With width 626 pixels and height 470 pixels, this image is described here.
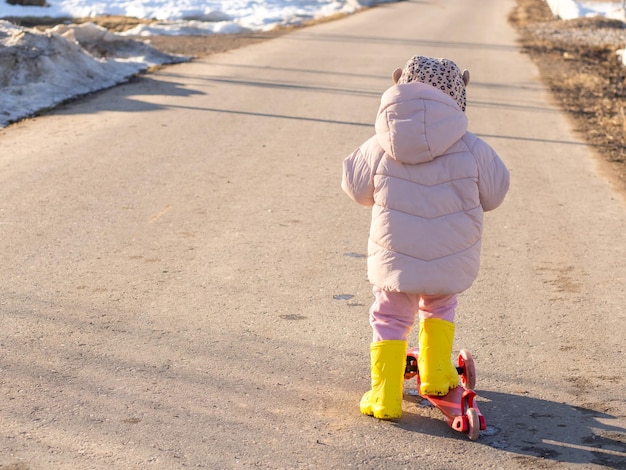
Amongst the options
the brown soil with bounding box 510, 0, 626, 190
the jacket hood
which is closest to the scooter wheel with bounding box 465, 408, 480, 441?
the jacket hood

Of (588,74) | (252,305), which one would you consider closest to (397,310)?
(252,305)

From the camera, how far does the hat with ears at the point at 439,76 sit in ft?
12.9

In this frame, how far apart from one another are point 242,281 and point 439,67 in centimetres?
222

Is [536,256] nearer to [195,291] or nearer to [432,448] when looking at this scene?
[195,291]

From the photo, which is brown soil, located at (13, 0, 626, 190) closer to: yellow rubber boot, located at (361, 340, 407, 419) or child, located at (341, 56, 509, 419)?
child, located at (341, 56, 509, 419)

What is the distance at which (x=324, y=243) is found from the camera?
6684mm

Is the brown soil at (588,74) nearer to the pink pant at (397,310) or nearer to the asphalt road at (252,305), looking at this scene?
the asphalt road at (252,305)

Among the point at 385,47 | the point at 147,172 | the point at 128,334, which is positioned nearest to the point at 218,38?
the point at 385,47

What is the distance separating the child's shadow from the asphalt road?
0.01 m

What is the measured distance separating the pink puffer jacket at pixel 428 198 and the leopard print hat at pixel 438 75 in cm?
7

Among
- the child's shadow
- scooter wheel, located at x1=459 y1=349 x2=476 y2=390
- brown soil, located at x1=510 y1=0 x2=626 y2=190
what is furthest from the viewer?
brown soil, located at x1=510 y1=0 x2=626 y2=190

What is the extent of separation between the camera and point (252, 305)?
17.7 feet

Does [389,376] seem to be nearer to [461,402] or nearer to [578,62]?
[461,402]

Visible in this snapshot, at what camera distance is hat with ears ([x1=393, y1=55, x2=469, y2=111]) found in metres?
3.94
